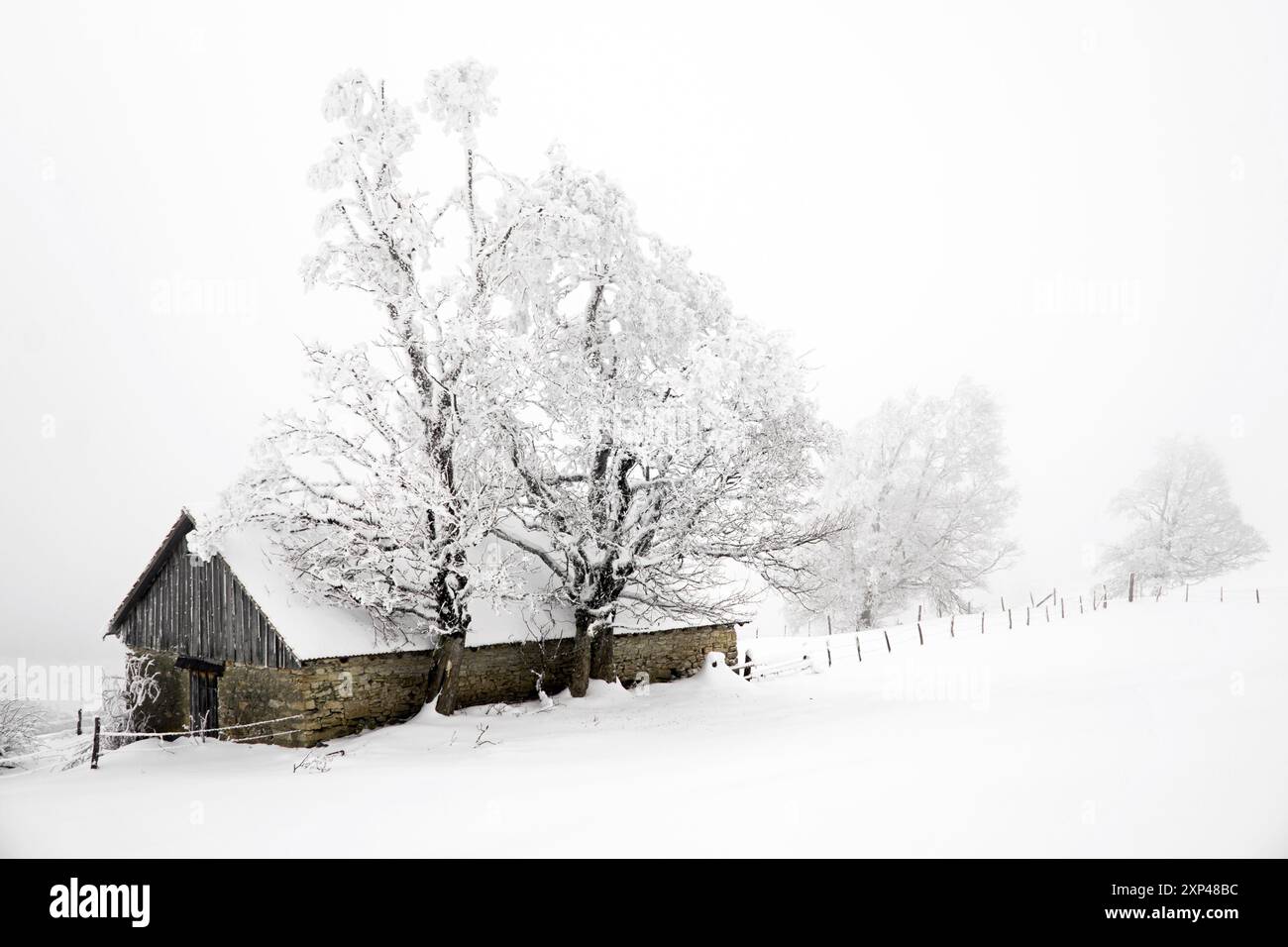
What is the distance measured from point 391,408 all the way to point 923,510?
83.8ft

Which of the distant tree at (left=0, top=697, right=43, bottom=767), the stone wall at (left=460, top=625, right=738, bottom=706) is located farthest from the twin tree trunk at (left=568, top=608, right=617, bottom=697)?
the distant tree at (left=0, top=697, right=43, bottom=767)

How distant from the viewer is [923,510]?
30.8 meters

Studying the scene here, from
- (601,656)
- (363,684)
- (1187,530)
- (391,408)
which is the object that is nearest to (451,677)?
(363,684)

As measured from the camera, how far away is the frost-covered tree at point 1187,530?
3412cm

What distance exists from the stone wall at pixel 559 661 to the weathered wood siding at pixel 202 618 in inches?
165

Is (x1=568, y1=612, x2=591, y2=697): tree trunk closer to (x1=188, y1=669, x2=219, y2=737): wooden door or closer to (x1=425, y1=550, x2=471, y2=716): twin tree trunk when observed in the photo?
(x1=425, y1=550, x2=471, y2=716): twin tree trunk

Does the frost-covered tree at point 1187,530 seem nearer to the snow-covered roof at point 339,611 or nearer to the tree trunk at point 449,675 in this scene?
the snow-covered roof at point 339,611

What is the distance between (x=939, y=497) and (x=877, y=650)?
38.4 feet

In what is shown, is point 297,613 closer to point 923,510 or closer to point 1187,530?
point 923,510

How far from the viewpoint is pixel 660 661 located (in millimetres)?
19484

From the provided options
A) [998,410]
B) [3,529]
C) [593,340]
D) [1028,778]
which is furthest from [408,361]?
[3,529]

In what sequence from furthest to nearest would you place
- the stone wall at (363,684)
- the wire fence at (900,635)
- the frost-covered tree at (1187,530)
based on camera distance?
the frost-covered tree at (1187,530) < the wire fence at (900,635) < the stone wall at (363,684)

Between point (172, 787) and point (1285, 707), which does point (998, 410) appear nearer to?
point (1285, 707)

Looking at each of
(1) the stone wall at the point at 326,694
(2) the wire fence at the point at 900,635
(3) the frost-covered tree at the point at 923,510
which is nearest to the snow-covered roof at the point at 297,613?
(1) the stone wall at the point at 326,694
